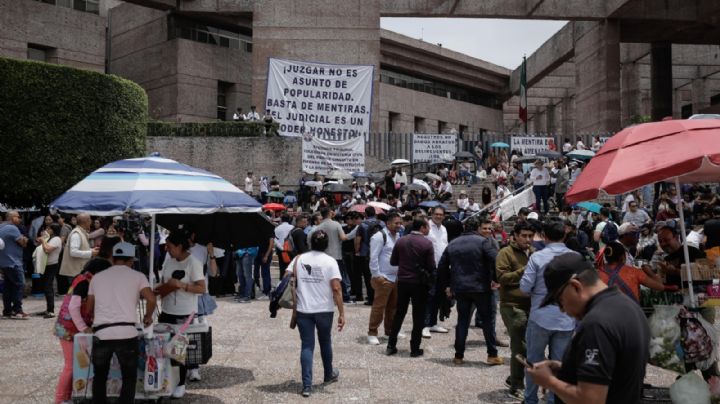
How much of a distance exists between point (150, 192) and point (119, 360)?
58.4 inches

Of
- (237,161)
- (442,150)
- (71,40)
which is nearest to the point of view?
(237,161)

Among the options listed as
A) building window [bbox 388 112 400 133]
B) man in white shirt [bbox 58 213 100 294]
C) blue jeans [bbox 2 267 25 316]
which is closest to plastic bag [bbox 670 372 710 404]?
man in white shirt [bbox 58 213 100 294]

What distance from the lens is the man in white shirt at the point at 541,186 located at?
63.9ft

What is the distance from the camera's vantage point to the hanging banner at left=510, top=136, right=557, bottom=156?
2775cm

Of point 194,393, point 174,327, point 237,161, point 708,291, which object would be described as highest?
point 237,161

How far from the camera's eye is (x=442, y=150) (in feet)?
89.4

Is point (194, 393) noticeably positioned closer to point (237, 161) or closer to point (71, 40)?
point (237, 161)

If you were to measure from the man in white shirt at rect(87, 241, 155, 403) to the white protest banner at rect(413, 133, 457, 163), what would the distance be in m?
21.6

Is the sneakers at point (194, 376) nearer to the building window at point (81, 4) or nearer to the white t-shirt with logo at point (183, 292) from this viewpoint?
the white t-shirt with logo at point (183, 292)

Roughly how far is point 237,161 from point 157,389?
1861cm

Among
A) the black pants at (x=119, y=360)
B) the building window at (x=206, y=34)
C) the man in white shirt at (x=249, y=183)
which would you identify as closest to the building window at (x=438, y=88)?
the building window at (x=206, y=34)

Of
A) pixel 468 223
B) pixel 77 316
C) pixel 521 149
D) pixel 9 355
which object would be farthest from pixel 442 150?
pixel 77 316

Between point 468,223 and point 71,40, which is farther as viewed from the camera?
point 71,40

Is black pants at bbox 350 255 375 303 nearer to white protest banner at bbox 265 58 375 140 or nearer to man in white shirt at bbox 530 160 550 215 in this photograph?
man in white shirt at bbox 530 160 550 215
